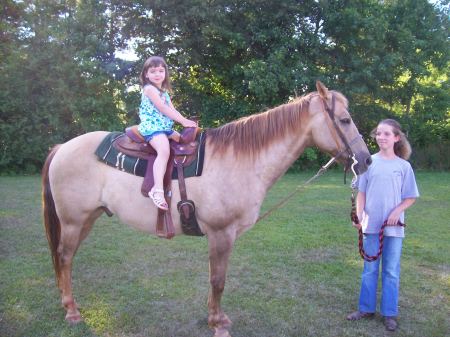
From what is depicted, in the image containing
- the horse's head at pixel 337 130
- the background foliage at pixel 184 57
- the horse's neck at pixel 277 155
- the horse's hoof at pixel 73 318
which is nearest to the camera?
the horse's head at pixel 337 130

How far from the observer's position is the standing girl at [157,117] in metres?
2.97

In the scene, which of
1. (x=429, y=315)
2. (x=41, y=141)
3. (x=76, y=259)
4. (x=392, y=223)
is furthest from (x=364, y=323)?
(x=41, y=141)

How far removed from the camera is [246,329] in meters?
3.23

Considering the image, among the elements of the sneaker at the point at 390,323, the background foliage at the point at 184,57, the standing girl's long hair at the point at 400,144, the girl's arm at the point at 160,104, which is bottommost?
the sneaker at the point at 390,323

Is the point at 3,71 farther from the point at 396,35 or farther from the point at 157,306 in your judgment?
the point at 396,35

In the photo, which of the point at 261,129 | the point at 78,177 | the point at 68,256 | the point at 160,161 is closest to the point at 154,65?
the point at 160,161

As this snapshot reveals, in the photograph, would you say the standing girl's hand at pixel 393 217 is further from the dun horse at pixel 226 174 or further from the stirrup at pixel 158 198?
the stirrup at pixel 158 198

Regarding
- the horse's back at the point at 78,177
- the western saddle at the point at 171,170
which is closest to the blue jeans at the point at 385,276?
the western saddle at the point at 171,170

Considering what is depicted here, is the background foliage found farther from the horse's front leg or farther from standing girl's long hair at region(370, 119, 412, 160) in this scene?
the horse's front leg

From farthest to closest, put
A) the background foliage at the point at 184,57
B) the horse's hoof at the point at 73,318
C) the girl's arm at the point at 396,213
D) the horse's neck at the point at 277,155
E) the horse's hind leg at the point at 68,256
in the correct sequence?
the background foliage at the point at 184,57, the horse's hind leg at the point at 68,256, the horse's hoof at the point at 73,318, the girl's arm at the point at 396,213, the horse's neck at the point at 277,155

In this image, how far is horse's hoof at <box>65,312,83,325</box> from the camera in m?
3.29

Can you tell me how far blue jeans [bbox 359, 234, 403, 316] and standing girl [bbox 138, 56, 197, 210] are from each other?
194 cm

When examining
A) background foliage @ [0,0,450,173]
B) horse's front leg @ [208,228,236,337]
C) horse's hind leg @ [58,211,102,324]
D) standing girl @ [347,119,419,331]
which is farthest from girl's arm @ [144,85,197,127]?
background foliage @ [0,0,450,173]

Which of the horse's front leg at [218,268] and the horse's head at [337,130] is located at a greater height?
the horse's head at [337,130]
